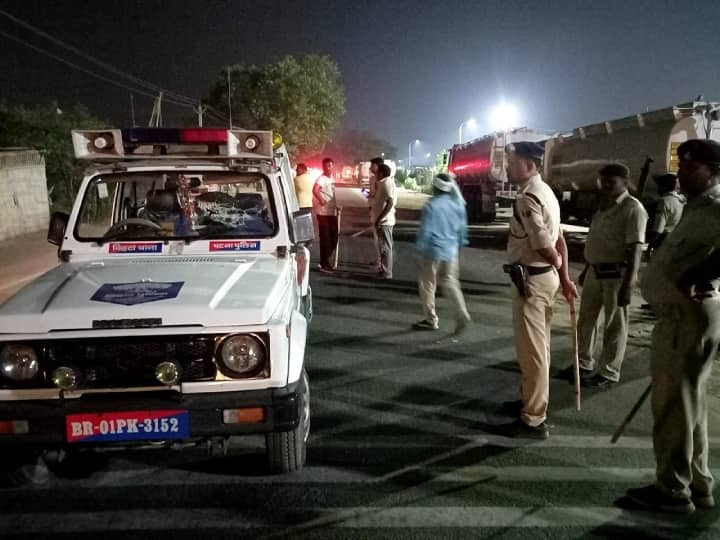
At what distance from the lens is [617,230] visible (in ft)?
16.8

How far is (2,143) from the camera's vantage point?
2033cm

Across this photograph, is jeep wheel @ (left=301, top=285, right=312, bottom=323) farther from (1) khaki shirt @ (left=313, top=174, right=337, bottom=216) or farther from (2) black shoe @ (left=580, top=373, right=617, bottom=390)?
(1) khaki shirt @ (left=313, top=174, right=337, bottom=216)

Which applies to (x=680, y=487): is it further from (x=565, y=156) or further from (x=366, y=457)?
(x=565, y=156)

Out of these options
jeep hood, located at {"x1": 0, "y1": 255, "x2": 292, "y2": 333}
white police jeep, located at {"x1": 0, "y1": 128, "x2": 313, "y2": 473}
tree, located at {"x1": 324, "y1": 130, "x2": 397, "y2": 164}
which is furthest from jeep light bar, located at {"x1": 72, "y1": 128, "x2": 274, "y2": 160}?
tree, located at {"x1": 324, "y1": 130, "x2": 397, "y2": 164}

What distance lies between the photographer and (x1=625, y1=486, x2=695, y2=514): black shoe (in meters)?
3.27

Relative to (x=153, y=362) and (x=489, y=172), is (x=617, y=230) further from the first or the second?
(x=489, y=172)

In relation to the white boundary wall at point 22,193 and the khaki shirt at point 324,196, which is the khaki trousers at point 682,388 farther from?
the white boundary wall at point 22,193

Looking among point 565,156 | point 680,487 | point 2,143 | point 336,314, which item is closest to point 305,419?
point 680,487

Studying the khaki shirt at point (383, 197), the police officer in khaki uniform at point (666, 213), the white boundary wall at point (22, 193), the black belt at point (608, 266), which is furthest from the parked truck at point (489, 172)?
the black belt at point (608, 266)

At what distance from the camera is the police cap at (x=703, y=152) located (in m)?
3.13

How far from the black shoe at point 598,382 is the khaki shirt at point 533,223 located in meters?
1.68

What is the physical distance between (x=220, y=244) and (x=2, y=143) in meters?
19.3

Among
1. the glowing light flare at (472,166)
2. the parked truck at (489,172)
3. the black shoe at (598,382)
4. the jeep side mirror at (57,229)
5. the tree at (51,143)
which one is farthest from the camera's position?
the glowing light flare at (472,166)

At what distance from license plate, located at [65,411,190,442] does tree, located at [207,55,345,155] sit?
1897 inches
